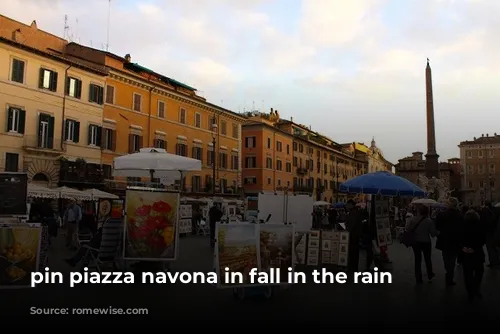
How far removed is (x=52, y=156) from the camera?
104ft

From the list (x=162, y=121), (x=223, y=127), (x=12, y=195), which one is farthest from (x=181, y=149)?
(x=12, y=195)

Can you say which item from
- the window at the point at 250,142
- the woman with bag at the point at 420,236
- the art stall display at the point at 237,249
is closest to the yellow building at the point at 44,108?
the window at the point at 250,142

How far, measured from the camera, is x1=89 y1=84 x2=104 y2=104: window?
35.2 meters

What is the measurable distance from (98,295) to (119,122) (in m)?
31.4

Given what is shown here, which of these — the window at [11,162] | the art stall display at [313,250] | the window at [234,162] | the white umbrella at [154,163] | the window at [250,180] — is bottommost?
the art stall display at [313,250]

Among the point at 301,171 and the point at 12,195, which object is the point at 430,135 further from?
the point at 12,195

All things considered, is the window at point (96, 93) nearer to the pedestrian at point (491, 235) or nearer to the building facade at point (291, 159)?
the building facade at point (291, 159)

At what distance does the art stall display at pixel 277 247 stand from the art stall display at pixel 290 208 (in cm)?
647

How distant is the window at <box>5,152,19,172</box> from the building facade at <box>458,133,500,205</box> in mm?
102479

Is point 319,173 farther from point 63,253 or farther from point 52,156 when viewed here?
point 63,253

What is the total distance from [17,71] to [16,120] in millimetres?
2944

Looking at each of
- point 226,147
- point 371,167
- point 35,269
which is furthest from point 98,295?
point 371,167

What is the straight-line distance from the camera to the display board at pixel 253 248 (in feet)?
24.9

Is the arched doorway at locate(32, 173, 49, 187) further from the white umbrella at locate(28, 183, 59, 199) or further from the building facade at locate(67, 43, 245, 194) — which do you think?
the white umbrella at locate(28, 183, 59, 199)
